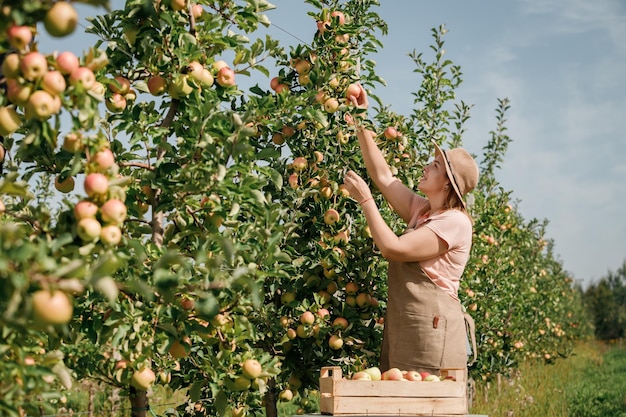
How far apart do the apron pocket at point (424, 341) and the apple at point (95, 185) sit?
71.1 inches

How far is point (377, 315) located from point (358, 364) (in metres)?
0.45

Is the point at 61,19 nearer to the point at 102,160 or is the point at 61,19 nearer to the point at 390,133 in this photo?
the point at 102,160

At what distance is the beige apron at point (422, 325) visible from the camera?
342cm

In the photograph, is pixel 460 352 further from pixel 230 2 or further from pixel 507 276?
pixel 507 276

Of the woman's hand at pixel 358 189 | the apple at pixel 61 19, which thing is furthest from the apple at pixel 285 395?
the apple at pixel 61 19

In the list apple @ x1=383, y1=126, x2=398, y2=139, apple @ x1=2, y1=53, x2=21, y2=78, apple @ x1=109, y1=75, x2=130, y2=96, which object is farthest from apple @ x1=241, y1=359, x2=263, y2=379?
apple @ x1=383, y1=126, x2=398, y2=139

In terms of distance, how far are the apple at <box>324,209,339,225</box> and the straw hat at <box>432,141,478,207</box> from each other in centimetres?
68

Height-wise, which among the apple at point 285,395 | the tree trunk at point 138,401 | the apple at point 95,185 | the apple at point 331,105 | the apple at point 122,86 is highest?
the apple at point 331,105

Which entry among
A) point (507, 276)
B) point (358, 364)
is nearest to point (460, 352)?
point (358, 364)

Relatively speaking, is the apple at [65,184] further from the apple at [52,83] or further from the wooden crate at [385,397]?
the wooden crate at [385,397]

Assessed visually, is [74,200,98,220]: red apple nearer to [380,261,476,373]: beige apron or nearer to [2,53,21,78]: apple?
[2,53,21,78]: apple

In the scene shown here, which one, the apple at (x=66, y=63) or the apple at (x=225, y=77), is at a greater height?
the apple at (x=225, y=77)

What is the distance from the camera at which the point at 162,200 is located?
279cm

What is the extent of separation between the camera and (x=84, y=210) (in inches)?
81.3
